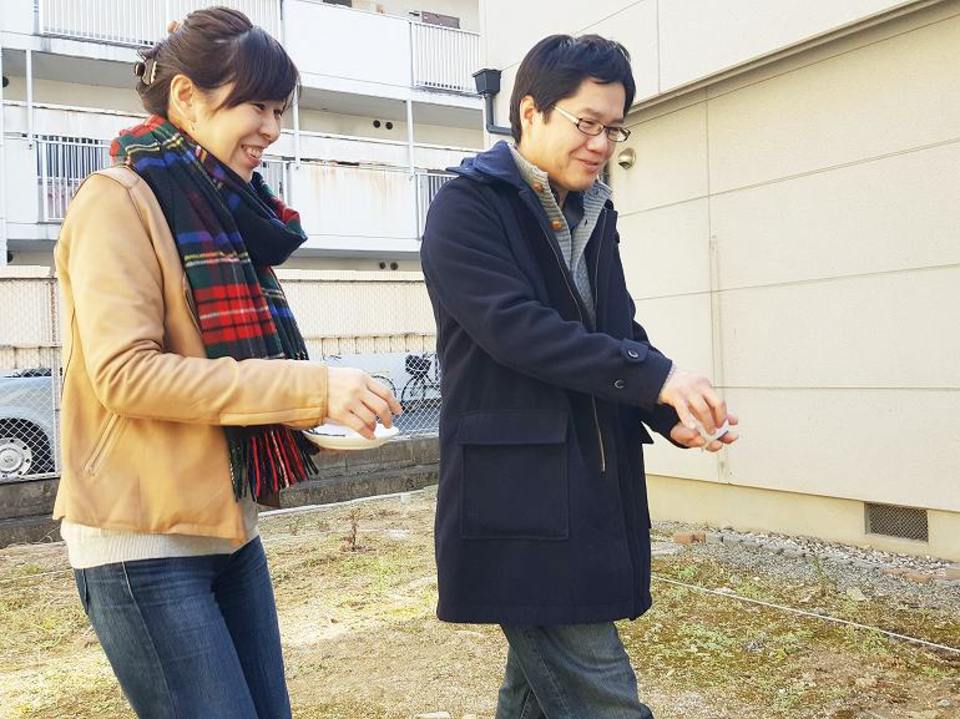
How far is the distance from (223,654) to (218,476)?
0.95 feet

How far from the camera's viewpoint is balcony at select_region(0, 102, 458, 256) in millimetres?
14148

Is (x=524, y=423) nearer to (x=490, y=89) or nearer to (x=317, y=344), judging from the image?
(x=490, y=89)

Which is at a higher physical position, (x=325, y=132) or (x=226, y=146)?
(x=325, y=132)

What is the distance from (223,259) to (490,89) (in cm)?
651

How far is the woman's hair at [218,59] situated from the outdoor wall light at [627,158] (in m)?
5.55

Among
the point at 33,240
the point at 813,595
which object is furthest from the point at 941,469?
the point at 33,240

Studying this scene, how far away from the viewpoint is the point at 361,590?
528cm

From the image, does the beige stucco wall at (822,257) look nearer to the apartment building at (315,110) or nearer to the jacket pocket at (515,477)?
the jacket pocket at (515,477)

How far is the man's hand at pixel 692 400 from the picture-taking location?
5.57 feet

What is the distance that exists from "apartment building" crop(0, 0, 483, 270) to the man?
1376 centimetres

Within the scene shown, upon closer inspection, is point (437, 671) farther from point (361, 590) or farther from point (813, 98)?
point (813, 98)

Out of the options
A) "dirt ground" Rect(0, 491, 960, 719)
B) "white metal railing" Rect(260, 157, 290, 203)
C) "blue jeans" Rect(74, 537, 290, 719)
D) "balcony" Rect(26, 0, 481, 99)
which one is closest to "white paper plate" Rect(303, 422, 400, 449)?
"blue jeans" Rect(74, 537, 290, 719)

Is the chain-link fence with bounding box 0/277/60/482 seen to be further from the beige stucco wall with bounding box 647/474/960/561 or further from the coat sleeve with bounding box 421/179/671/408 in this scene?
the coat sleeve with bounding box 421/179/671/408

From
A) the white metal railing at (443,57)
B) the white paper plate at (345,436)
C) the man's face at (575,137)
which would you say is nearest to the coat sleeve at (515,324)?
the man's face at (575,137)
